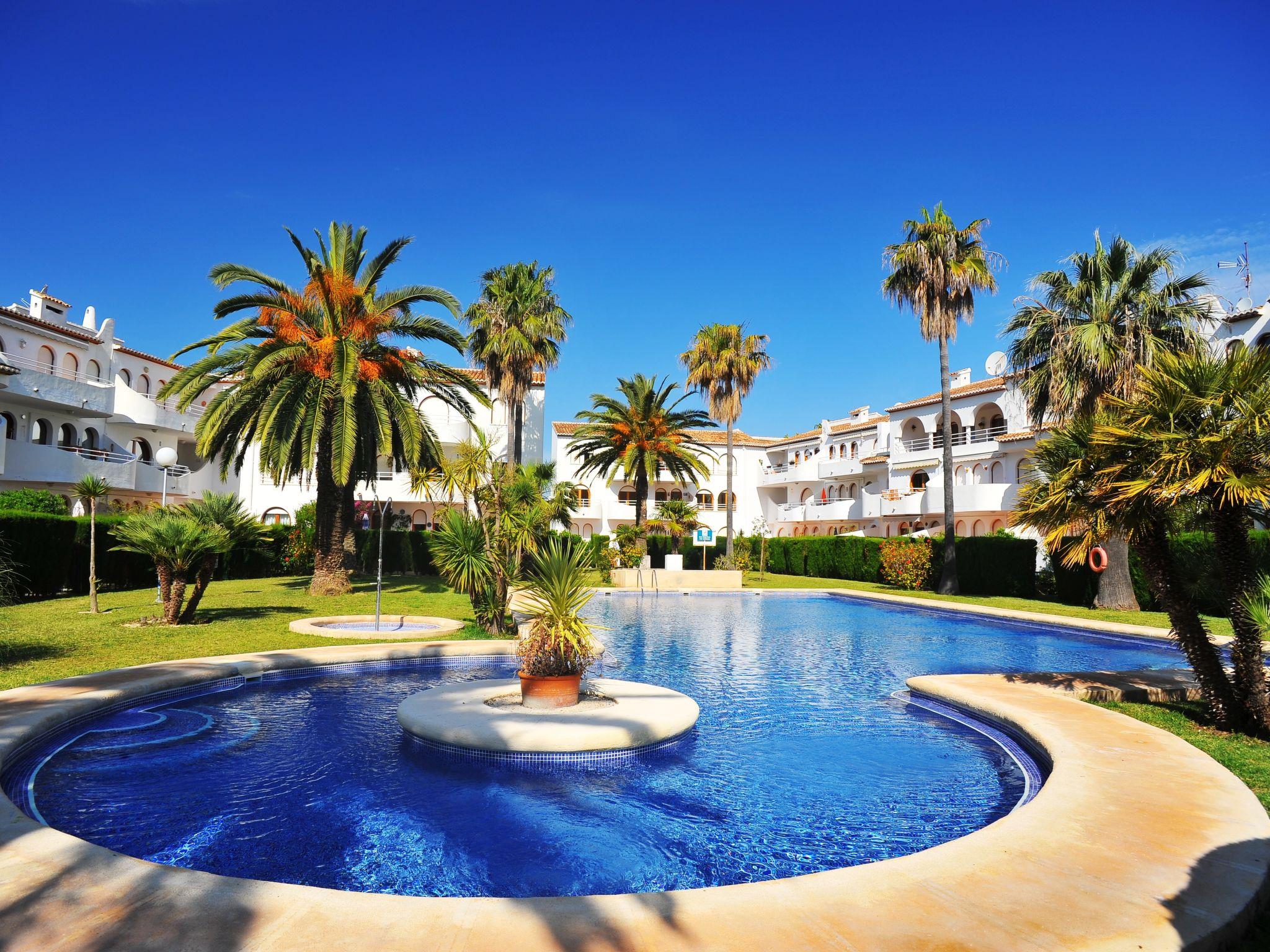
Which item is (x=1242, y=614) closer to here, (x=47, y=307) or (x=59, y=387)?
(x=59, y=387)

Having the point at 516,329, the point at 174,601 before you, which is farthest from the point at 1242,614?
the point at 516,329

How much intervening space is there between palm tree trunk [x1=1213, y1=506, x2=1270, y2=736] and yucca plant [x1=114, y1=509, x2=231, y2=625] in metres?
14.3

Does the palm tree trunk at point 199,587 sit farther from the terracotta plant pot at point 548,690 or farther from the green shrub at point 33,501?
the green shrub at point 33,501

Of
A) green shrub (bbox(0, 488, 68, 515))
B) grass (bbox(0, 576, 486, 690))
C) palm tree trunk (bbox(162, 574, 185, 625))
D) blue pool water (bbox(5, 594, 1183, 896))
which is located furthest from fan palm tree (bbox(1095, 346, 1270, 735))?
green shrub (bbox(0, 488, 68, 515))

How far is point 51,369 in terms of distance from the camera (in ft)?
107

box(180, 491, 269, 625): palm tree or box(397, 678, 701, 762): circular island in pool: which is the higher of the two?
box(180, 491, 269, 625): palm tree

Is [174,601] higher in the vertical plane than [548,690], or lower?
higher

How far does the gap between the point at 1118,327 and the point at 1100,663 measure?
11.3 meters

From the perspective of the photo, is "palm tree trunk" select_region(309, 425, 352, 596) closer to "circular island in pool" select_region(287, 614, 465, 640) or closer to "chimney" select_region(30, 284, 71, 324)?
"circular island in pool" select_region(287, 614, 465, 640)

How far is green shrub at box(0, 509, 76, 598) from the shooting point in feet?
56.9

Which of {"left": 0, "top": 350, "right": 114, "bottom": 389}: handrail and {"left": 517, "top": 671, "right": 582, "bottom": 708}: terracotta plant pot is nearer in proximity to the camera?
{"left": 517, "top": 671, "right": 582, "bottom": 708}: terracotta plant pot

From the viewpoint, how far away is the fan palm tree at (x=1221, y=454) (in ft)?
22.8

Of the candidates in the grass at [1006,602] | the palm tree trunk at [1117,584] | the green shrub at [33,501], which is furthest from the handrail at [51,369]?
the palm tree trunk at [1117,584]

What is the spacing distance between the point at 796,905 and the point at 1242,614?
20.7 ft
